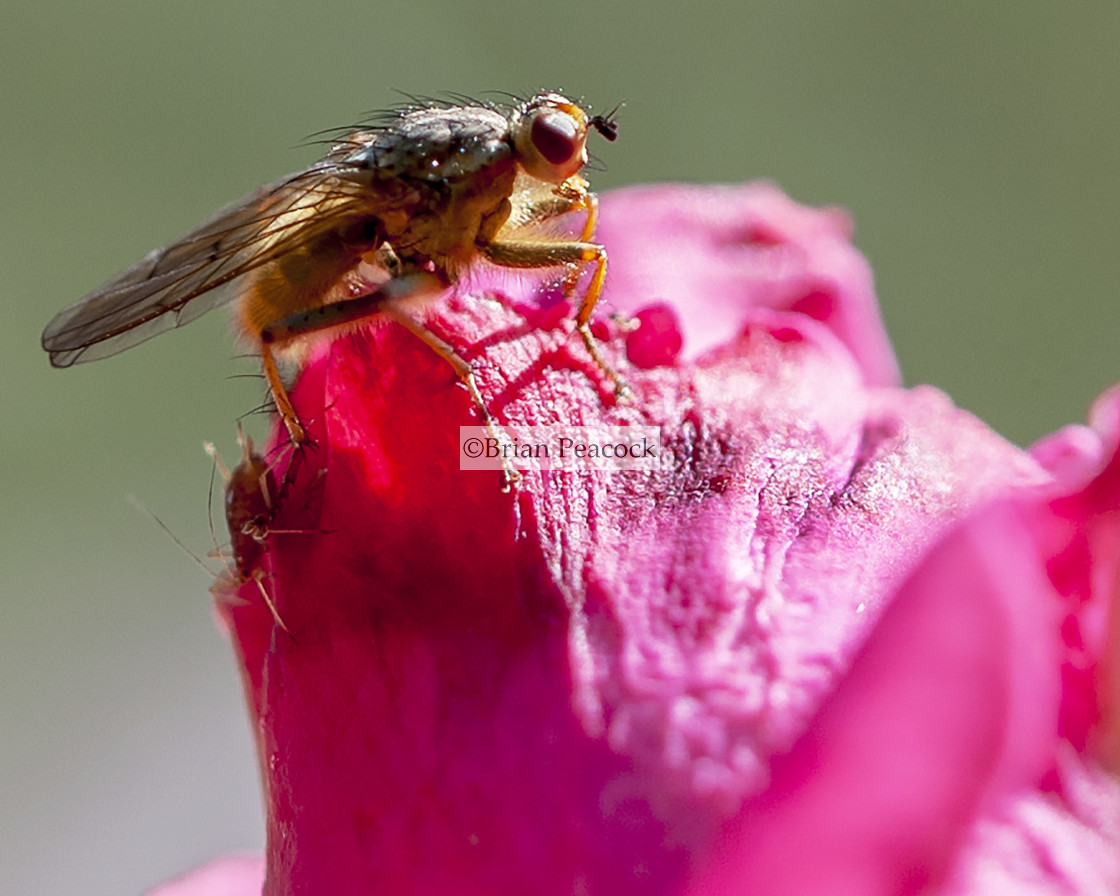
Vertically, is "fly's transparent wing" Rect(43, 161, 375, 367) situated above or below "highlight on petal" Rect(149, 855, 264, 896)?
above

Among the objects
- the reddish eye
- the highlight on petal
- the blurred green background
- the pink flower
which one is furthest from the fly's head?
the blurred green background

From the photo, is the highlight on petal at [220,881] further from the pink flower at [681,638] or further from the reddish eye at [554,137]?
the reddish eye at [554,137]

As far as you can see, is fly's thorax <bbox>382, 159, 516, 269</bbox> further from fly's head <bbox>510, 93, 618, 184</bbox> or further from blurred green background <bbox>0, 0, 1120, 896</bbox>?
blurred green background <bbox>0, 0, 1120, 896</bbox>

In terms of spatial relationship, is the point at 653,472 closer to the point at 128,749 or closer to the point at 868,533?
the point at 868,533

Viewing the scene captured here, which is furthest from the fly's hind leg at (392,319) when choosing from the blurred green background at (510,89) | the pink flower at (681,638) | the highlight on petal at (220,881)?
the blurred green background at (510,89)

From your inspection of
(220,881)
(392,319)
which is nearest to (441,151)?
(392,319)

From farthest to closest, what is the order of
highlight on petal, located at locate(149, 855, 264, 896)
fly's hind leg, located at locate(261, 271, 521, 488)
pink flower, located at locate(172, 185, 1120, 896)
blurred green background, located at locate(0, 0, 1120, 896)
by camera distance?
blurred green background, located at locate(0, 0, 1120, 896) → highlight on petal, located at locate(149, 855, 264, 896) → fly's hind leg, located at locate(261, 271, 521, 488) → pink flower, located at locate(172, 185, 1120, 896)

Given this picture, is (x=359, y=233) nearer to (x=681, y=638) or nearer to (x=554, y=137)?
(x=554, y=137)

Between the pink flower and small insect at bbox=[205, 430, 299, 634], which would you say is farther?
small insect at bbox=[205, 430, 299, 634]
